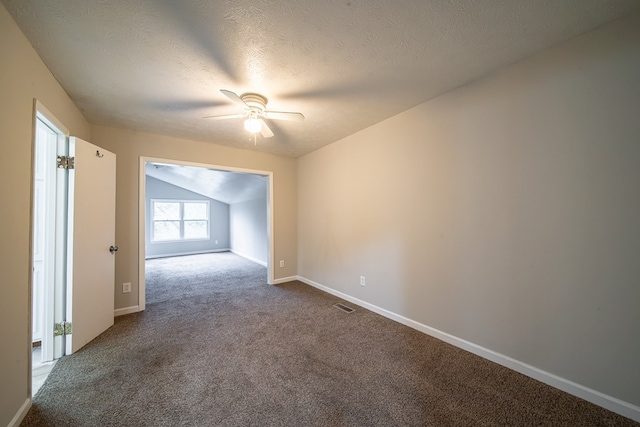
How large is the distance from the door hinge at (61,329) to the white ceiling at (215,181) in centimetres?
334

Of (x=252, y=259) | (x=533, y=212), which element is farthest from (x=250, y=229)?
(x=533, y=212)

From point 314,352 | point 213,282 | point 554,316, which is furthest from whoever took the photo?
point 213,282

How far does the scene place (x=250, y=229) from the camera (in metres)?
7.16

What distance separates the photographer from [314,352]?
2.09 m

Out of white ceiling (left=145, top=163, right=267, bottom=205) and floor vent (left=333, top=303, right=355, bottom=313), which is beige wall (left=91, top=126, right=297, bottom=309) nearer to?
white ceiling (left=145, top=163, right=267, bottom=205)

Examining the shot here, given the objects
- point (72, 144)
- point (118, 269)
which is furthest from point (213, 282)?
→ point (72, 144)

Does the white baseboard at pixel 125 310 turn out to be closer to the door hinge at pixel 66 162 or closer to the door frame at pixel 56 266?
the door frame at pixel 56 266

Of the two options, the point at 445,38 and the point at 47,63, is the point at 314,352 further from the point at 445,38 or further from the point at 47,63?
the point at 47,63

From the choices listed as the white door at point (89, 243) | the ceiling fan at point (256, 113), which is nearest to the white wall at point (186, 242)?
the white door at point (89, 243)

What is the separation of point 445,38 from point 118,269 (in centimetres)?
416

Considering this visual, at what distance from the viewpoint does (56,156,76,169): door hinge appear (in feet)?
6.85

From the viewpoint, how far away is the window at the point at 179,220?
7547 mm

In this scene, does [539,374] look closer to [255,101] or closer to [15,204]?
[255,101]

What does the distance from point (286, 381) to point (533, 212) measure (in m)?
2.25
